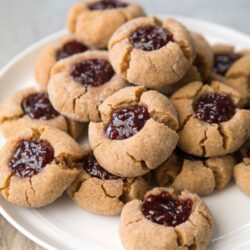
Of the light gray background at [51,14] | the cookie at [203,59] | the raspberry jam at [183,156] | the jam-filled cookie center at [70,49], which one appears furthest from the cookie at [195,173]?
the light gray background at [51,14]

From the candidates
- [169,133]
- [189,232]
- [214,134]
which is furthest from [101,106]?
[189,232]

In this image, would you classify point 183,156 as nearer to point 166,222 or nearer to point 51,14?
point 166,222

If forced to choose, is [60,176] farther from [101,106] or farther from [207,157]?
[207,157]

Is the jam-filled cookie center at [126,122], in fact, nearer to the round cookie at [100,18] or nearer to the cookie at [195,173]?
the cookie at [195,173]

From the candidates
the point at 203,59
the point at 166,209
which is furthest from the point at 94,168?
the point at 203,59

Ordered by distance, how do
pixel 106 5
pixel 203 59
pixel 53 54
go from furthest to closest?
pixel 106 5 < pixel 53 54 < pixel 203 59

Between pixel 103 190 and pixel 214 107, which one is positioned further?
pixel 214 107

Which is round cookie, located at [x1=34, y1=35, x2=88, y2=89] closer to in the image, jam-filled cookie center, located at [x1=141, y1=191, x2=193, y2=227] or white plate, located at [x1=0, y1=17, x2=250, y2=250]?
white plate, located at [x1=0, y1=17, x2=250, y2=250]
